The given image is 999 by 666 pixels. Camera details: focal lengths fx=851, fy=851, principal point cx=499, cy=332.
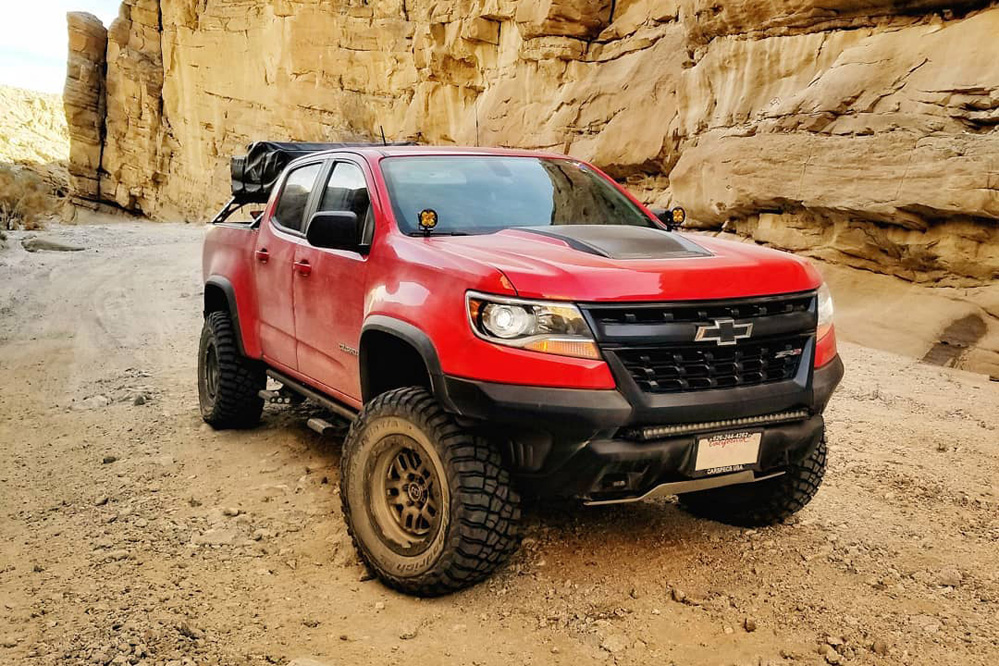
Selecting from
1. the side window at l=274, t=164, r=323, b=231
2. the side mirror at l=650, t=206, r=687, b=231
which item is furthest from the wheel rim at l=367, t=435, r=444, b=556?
the side mirror at l=650, t=206, r=687, b=231

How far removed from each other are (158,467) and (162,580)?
1.63 m

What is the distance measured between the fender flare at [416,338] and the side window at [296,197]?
1473 millimetres

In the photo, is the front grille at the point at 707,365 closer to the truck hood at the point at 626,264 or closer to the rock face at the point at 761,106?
the truck hood at the point at 626,264

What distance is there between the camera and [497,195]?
419cm

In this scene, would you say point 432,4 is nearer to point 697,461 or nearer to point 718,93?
point 718,93

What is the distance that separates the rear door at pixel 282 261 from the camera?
4719 millimetres

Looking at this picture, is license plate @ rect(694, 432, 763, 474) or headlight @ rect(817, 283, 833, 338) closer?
license plate @ rect(694, 432, 763, 474)

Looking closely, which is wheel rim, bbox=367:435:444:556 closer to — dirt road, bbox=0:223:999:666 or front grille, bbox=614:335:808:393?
dirt road, bbox=0:223:999:666

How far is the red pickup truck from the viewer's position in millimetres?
2979

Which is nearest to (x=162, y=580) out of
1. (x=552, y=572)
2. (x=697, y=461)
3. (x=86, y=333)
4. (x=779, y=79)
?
(x=552, y=572)

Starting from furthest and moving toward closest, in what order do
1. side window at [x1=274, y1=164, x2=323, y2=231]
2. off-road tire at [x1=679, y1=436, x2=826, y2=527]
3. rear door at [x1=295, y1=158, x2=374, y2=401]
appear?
side window at [x1=274, y1=164, x2=323, y2=231], rear door at [x1=295, y1=158, x2=374, y2=401], off-road tire at [x1=679, y1=436, x2=826, y2=527]

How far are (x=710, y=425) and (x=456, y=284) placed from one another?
1067 millimetres

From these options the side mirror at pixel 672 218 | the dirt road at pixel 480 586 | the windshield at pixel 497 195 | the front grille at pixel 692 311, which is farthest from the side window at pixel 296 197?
the front grille at pixel 692 311

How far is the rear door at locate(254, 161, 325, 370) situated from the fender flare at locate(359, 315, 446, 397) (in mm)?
1257
